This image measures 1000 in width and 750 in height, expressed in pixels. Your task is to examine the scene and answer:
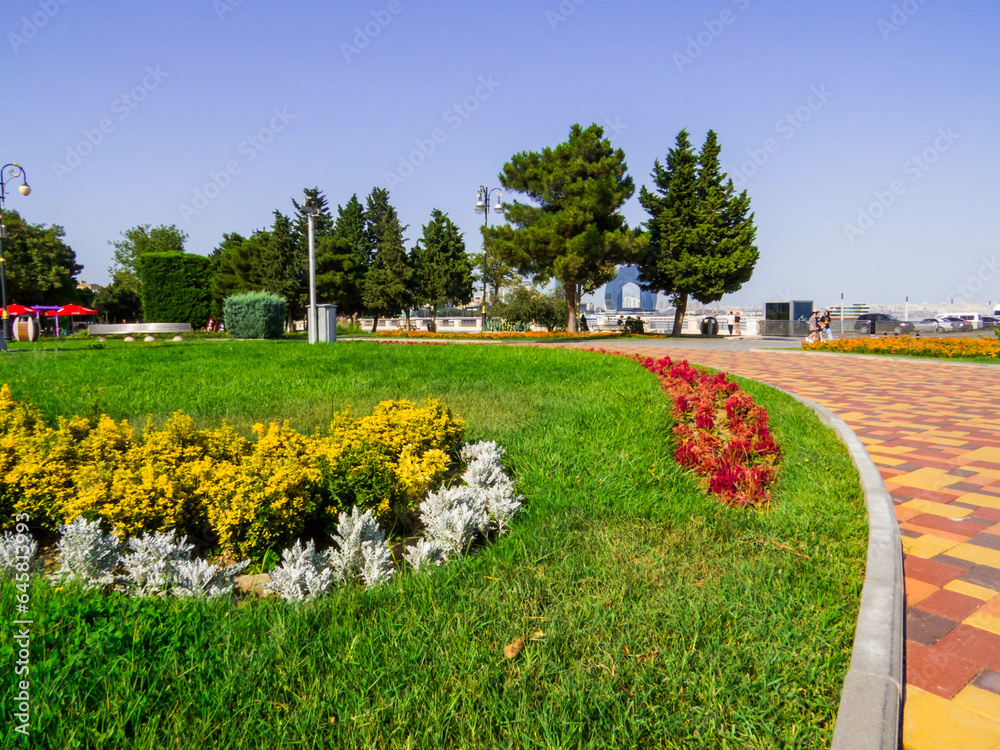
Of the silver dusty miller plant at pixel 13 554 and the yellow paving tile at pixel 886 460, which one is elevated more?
the silver dusty miller plant at pixel 13 554

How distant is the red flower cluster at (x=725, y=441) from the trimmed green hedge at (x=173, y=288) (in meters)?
41.1

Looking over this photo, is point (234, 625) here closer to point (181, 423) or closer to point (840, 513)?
point (181, 423)

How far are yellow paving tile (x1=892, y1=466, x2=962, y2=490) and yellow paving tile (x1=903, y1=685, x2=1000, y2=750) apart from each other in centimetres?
274

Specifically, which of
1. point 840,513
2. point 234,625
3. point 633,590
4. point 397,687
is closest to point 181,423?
point 234,625

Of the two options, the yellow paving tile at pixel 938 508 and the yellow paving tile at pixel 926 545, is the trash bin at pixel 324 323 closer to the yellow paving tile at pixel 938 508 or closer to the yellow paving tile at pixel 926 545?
the yellow paving tile at pixel 938 508

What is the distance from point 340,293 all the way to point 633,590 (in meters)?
45.1

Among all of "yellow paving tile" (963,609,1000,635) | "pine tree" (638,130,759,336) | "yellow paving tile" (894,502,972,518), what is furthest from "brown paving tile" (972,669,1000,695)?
"pine tree" (638,130,759,336)

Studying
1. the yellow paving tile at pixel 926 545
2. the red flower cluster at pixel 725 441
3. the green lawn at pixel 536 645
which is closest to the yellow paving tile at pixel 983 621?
the green lawn at pixel 536 645

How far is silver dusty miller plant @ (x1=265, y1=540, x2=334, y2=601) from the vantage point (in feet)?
8.05

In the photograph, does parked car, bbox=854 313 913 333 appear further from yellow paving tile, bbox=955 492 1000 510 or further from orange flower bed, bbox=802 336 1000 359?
yellow paving tile, bbox=955 492 1000 510

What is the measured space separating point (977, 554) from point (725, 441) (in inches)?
85.1

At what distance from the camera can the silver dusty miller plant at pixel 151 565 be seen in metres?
2.46

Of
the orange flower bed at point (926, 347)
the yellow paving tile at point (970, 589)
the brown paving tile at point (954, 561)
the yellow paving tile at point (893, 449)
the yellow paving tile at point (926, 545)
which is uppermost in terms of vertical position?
the orange flower bed at point (926, 347)

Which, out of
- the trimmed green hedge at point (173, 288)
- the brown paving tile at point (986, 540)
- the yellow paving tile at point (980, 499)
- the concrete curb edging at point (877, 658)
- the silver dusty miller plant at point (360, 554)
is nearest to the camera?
the concrete curb edging at point (877, 658)
